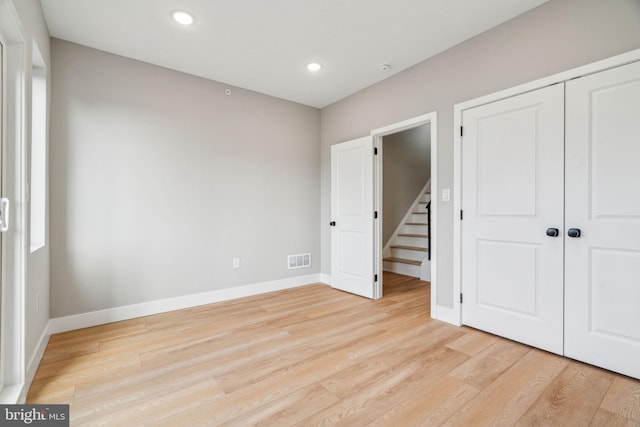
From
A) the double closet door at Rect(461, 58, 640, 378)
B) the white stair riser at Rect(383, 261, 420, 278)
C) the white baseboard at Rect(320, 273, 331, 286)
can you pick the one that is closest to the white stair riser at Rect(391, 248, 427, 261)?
the white stair riser at Rect(383, 261, 420, 278)

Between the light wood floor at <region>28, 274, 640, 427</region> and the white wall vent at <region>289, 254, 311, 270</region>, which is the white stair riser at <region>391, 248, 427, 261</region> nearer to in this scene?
the white wall vent at <region>289, 254, 311, 270</region>

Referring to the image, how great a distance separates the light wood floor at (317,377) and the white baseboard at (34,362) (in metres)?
0.05

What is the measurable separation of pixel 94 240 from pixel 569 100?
13.9 feet

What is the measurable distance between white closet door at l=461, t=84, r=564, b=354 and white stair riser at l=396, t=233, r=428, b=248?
2.38 m

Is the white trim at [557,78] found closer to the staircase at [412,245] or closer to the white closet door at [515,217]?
the white closet door at [515,217]

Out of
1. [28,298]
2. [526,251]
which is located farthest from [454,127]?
[28,298]

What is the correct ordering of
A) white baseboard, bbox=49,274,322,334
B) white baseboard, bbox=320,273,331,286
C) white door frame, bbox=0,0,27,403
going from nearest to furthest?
white door frame, bbox=0,0,27,403
white baseboard, bbox=49,274,322,334
white baseboard, bbox=320,273,331,286

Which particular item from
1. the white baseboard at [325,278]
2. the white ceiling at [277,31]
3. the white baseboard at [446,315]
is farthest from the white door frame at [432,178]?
the white baseboard at [325,278]

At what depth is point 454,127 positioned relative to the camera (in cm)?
275

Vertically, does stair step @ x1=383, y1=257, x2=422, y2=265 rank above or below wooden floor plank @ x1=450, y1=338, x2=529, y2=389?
above

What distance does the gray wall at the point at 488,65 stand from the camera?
1.95 meters

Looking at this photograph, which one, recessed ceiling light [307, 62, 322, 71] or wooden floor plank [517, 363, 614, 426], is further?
recessed ceiling light [307, 62, 322, 71]

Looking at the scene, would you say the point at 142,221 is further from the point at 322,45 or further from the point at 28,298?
the point at 322,45

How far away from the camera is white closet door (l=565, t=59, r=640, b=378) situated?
1.83 metres
